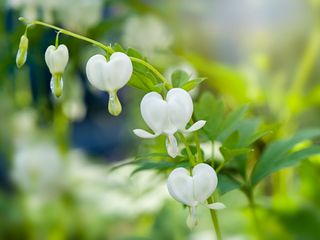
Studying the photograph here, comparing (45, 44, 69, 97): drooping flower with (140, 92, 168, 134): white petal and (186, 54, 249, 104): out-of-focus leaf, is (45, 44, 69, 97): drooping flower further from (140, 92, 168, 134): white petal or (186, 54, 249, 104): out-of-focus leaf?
(186, 54, 249, 104): out-of-focus leaf

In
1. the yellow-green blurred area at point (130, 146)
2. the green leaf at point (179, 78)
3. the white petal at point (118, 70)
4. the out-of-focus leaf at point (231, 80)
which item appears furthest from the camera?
the out-of-focus leaf at point (231, 80)

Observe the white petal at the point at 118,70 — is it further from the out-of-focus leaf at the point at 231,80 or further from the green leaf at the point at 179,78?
the out-of-focus leaf at the point at 231,80

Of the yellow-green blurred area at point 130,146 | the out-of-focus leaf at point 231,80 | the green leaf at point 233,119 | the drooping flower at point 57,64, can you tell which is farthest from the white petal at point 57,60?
the out-of-focus leaf at point 231,80

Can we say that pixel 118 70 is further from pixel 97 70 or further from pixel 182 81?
pixel 182 81

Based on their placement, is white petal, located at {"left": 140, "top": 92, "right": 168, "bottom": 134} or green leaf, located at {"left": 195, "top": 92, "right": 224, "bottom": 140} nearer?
white petal, located at {"left": 140, "top": 92, "right": 168, "bottom": 134}

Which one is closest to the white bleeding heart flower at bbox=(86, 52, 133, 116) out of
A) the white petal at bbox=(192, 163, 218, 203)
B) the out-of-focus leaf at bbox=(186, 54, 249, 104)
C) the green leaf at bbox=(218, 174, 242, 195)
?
the white petal at bbox=(192, 163, 218, 203)

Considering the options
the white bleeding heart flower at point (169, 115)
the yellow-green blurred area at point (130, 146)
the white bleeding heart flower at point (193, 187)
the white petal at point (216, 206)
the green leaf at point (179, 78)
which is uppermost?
the yellow-green blurred area at point (130, 146)
